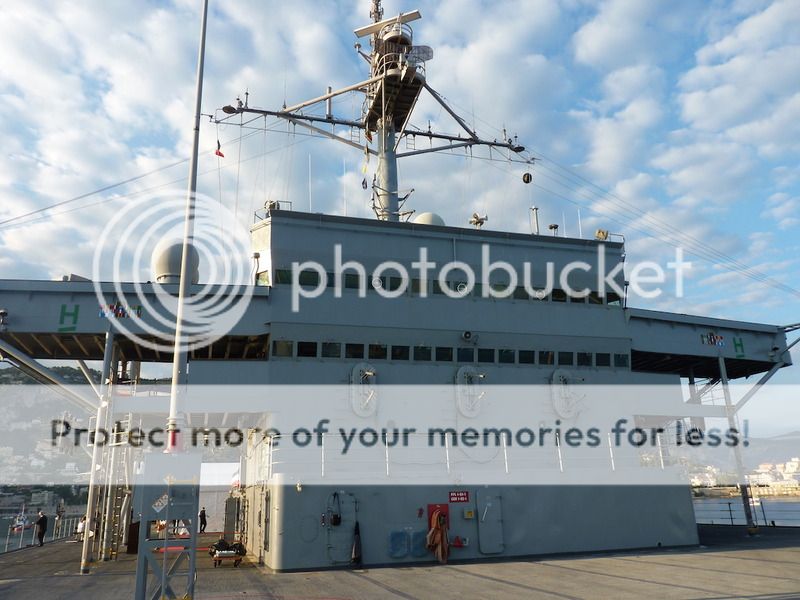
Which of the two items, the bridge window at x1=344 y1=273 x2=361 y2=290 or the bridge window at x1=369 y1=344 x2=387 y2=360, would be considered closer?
the bridge window at x1=369 y1=344 x2=387 y2=360

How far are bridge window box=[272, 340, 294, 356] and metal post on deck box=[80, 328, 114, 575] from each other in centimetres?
597

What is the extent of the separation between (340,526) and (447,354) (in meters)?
7.97

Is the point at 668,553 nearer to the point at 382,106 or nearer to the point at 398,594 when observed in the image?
the point at 398,594

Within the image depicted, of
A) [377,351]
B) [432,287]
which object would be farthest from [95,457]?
[432,287]

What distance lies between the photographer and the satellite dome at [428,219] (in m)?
27.2

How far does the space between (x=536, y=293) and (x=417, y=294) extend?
5484 millimetres

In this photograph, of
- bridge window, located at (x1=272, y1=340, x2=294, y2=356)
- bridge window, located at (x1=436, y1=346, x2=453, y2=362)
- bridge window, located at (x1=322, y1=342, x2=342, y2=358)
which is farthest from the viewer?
bridge window, located at (x1=436, y1=346, x2=453, y2=362)

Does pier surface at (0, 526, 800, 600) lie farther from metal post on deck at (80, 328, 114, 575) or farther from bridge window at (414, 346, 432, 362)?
bridge window at (414, 346, 432, 362)

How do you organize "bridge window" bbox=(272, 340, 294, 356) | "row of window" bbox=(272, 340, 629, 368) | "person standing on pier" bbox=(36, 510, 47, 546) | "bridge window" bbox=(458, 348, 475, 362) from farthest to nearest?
"person standing on pier" bbox=(36, 510, 47, 546)
"bridge window" bbox=(458, 348, 475, 362)
"row of window" bbox=(272, 340, 629, 368)
"bridge window" bbox=(272, 340, 294, 356)

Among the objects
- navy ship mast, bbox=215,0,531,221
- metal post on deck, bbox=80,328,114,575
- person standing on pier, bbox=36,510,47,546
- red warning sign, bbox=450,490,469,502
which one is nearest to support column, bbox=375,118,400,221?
navy ship mast, bbox=215,0,531,221

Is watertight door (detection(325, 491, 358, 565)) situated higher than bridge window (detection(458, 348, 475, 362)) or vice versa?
bridge window (detection(458, 348, 475, 362))

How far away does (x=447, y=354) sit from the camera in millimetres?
24078

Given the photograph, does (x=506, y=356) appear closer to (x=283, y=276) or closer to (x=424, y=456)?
(x=424, y=456)

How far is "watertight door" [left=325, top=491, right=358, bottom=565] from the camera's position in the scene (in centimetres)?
1969
